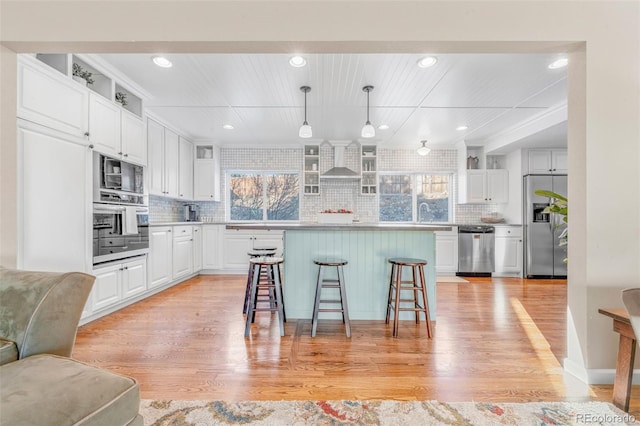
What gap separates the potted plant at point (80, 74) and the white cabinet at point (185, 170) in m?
2.04

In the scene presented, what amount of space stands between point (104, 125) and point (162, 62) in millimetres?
905

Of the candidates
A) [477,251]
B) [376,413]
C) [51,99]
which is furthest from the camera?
[477,251]

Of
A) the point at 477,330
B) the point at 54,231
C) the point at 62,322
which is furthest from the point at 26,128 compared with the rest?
the point at 477,330

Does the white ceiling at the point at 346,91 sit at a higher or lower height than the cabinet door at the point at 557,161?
higher

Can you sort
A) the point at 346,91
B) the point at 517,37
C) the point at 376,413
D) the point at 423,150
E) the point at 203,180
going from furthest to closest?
1. the point at 203,180
2. the point at 423,150
3. the point at 346,91
4. the point at 517,37
5. the point at 376,413

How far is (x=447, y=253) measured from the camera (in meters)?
5.19

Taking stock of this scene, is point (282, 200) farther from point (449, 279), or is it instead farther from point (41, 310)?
point (41, 310)

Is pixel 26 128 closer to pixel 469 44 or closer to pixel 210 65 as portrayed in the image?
pixel 210 65

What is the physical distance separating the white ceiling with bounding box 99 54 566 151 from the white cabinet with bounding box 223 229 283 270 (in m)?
1.79

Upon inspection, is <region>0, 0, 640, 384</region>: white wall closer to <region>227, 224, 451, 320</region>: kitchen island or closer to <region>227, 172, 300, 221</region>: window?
<region>227, 224, 451, 320</region>: kitchen island

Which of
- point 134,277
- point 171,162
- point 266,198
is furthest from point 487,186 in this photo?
point 134,277

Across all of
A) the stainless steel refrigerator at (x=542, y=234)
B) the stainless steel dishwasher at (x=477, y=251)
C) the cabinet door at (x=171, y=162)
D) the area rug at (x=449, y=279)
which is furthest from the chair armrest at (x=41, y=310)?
the stainless steel refrigerator at (x=542, y=234)

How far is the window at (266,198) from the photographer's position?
569cm

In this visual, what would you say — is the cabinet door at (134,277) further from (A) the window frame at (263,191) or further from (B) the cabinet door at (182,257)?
(A) the window frame at (263,191)
